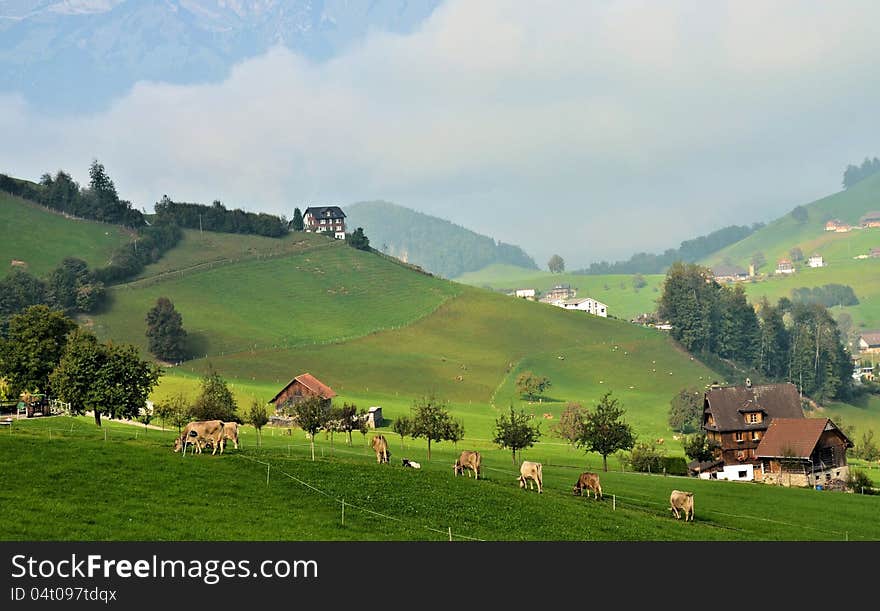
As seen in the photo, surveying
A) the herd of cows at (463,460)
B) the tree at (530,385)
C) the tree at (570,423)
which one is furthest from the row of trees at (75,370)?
the tree at (530,385)

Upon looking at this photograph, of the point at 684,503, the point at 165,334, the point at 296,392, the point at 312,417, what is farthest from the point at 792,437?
the point at 165,334

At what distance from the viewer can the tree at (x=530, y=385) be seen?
16112 centimetres

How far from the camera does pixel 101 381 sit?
251 ft

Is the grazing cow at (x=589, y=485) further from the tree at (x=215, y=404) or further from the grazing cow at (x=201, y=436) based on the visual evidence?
the tree at (x=215, y=404)

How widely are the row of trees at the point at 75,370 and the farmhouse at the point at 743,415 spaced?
6037 centimetres

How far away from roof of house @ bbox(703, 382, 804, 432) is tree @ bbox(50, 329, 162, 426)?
61653 mm

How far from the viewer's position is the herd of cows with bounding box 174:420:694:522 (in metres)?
50.2

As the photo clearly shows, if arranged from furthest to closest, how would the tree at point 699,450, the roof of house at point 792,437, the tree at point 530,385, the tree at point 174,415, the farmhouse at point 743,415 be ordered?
the tree at point 530,385 < the farmhouse at point 743,415 < the tree at point 699,450 < the roof of house at point 792,437 < the tree at point 174,415

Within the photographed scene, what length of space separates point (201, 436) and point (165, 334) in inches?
5071

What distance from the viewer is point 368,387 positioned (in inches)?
6191
